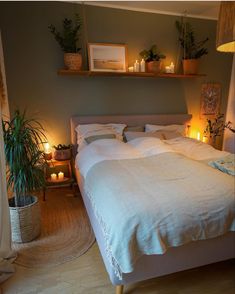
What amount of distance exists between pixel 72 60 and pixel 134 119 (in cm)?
124

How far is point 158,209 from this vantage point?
1289mm

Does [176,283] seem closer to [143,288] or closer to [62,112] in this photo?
[143,288]

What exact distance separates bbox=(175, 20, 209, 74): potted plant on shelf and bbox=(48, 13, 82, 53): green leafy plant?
163cm

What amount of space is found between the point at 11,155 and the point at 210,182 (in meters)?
1.60

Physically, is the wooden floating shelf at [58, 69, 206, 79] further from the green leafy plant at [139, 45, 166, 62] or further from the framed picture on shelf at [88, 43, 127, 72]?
the green leafy plant at [139, 45, 166, 62]

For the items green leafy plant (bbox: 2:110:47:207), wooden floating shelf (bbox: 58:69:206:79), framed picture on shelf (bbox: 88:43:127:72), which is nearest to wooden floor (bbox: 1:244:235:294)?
green leafy plant (bbox: 2:110:47:207)

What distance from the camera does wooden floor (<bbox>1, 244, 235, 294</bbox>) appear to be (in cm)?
149

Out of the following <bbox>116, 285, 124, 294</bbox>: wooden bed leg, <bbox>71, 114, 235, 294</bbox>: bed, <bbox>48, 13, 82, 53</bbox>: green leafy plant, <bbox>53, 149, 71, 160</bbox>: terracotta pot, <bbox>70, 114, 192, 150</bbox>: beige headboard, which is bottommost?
<bbox>116, 285, 124, 294</bbox>: wooden bed leg

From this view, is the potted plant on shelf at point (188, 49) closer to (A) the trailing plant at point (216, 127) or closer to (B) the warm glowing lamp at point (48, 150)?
(A) the trailing plant at point (216, 127)

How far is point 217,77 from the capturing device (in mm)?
3857

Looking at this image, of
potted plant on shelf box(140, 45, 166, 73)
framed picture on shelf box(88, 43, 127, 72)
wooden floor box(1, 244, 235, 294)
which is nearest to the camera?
wooden floor box(1, 244, 235, 294)

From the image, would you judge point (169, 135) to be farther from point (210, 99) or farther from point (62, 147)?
point (62, 147)

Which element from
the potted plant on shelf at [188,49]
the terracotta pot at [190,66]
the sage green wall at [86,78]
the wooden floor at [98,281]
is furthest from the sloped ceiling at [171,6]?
the wooden floor at [98,281]

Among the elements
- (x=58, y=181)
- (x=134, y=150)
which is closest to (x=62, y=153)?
(x=58, y=181)
